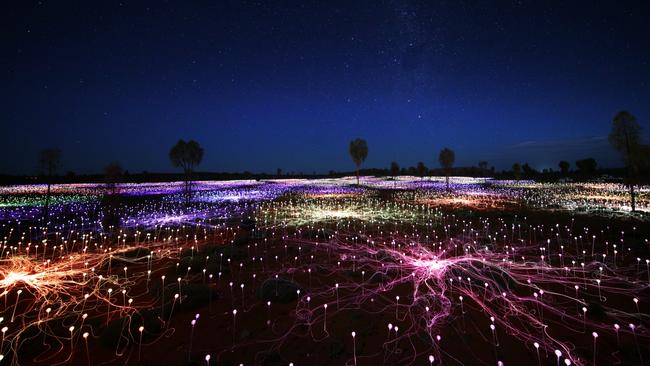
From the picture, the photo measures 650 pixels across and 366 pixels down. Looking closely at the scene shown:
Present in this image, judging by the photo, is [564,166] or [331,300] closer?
[331,300]

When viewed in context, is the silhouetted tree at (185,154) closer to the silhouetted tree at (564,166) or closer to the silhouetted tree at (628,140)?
the silhouetted tree at (628,140)

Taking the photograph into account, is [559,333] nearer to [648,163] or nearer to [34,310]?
[34,310]

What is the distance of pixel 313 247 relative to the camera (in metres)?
12.2

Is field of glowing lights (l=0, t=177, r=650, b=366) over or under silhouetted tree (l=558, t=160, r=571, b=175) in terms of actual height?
under

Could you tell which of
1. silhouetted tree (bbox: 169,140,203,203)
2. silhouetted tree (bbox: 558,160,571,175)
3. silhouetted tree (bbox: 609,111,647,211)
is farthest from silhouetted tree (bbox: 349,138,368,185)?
silhouetted tree (bbox: 558,160,571,175)

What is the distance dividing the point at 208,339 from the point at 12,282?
23.8 feet

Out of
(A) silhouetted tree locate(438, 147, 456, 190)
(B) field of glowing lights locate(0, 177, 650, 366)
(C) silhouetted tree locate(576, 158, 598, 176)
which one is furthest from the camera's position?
(C) silhouetted tree locate(576, 158, 598, 176)

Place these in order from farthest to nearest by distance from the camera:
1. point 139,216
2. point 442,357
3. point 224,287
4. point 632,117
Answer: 1. point 139,216
2. point 632,117
3. point 224,287
4. point 442,357

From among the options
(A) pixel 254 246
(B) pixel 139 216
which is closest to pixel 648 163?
(A) pixel 254 246

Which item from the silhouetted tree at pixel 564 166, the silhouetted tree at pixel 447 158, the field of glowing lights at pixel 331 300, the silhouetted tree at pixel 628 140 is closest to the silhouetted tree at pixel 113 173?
the field of glowing lights at pixel 331 300

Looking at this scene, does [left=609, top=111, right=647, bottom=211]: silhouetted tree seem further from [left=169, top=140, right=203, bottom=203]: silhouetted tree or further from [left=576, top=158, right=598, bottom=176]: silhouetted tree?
[left=576, top=158, right=598, bottom=176]: silhouetted tree

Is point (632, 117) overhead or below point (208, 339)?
overhead

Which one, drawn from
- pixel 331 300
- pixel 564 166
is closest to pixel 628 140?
pixel 331 300

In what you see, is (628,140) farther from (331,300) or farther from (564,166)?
(564,166)
